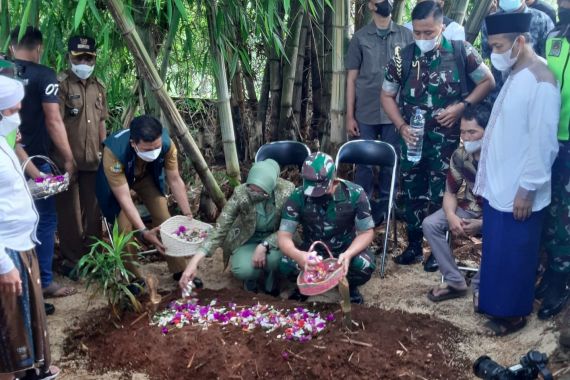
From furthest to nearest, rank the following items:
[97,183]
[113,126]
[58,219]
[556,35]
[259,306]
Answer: [113,126]
[58,219]
[97,183]
[259,306]
[556,35]

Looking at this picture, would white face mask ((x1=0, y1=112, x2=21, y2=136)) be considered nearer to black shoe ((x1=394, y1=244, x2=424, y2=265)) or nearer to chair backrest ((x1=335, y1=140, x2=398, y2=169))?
chair backrest ((x1=335, y1=140, x2=398, y2=169))

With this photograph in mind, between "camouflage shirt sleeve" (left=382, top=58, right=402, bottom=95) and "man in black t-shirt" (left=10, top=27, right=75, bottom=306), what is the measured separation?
2.23 meters

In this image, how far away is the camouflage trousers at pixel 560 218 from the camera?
12.0ft

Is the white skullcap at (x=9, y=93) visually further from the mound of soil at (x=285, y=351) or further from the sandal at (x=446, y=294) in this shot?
the sandal at (x=446, y=294)

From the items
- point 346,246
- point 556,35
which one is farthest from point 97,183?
point 556,35

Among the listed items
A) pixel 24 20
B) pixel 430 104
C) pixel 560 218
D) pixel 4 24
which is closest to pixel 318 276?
pixel 560 218

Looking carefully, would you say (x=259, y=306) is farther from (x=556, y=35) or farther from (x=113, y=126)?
(x=113, y=126)

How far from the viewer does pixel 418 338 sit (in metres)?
3.89

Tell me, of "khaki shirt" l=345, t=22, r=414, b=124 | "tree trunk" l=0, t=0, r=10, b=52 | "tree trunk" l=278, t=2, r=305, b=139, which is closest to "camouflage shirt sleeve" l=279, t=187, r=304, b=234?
"khaki shirt" l=345, t=22, r=414, b=124

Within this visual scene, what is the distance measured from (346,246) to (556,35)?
69.9 inches

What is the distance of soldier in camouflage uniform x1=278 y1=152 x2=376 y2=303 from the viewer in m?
4.07

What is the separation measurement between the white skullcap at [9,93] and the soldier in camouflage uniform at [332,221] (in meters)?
1.71

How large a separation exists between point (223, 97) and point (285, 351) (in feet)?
7.97

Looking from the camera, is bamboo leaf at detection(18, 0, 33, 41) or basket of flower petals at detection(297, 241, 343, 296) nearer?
basket of flower petals at detection(297, 241, 343, 296)
